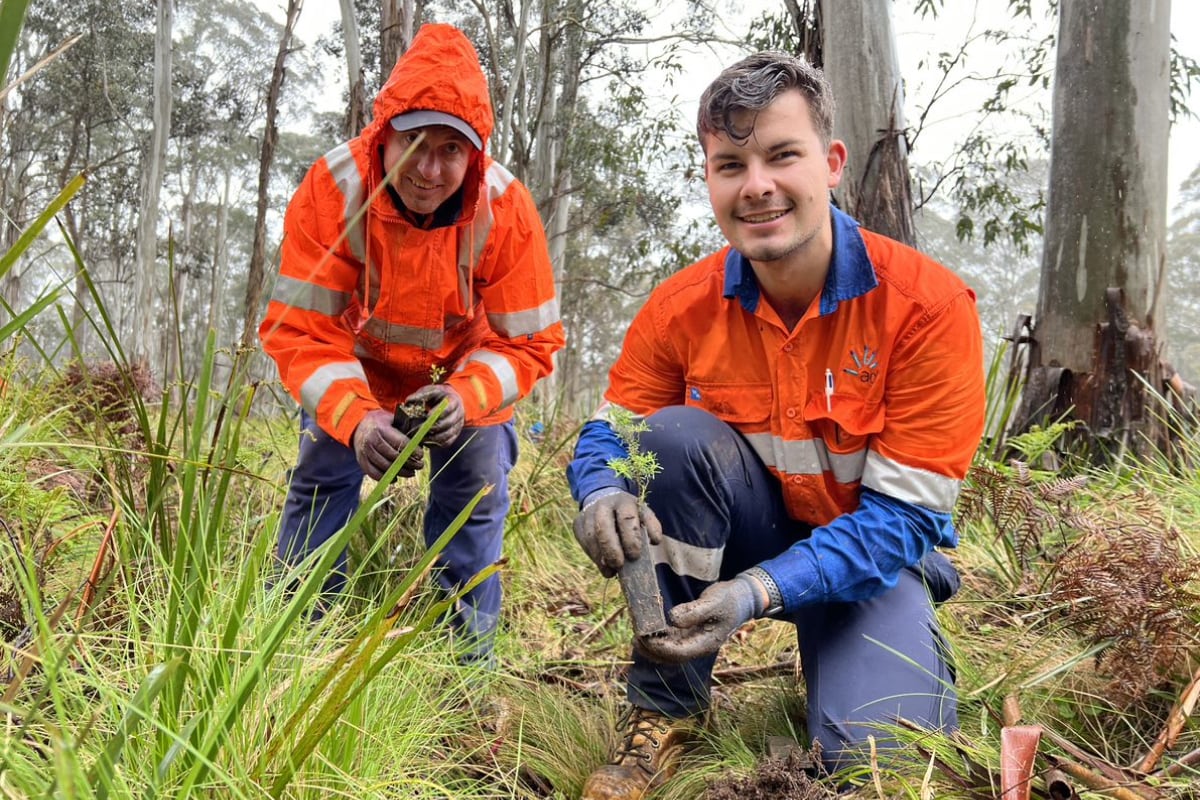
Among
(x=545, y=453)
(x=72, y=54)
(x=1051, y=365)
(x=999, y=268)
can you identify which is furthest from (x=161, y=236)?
(x=999, y=268)

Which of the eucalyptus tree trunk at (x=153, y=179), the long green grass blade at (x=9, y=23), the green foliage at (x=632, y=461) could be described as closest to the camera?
the long green grass blade at (x=9, y=23)

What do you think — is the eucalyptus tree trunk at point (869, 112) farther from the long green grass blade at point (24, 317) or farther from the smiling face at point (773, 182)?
the long green grass blade at point (24, 317)

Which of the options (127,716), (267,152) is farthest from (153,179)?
(127,716)

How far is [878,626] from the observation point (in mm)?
2139

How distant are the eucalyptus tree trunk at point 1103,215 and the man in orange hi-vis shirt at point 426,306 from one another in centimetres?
294

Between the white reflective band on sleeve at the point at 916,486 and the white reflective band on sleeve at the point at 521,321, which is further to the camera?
the white reflective band on sleeve at the point at 521,321

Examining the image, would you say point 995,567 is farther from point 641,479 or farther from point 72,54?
point 72,54

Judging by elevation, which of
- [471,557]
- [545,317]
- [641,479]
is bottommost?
[471,557]

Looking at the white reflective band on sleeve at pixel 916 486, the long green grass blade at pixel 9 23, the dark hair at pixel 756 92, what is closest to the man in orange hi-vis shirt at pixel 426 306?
the dark hair at pixel 756 92

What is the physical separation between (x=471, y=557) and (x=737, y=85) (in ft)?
5.11

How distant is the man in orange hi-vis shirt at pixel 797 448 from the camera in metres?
2.01

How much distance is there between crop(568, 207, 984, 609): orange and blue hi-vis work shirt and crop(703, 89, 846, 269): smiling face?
0.13m

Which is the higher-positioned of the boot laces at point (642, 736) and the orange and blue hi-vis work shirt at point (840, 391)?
the orange and blue hi-vis work shirt at point (840, 391)

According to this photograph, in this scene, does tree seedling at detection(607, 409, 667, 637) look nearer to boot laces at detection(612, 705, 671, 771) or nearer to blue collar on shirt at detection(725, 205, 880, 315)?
boot laces at detection(612, 705, 671, 771)
